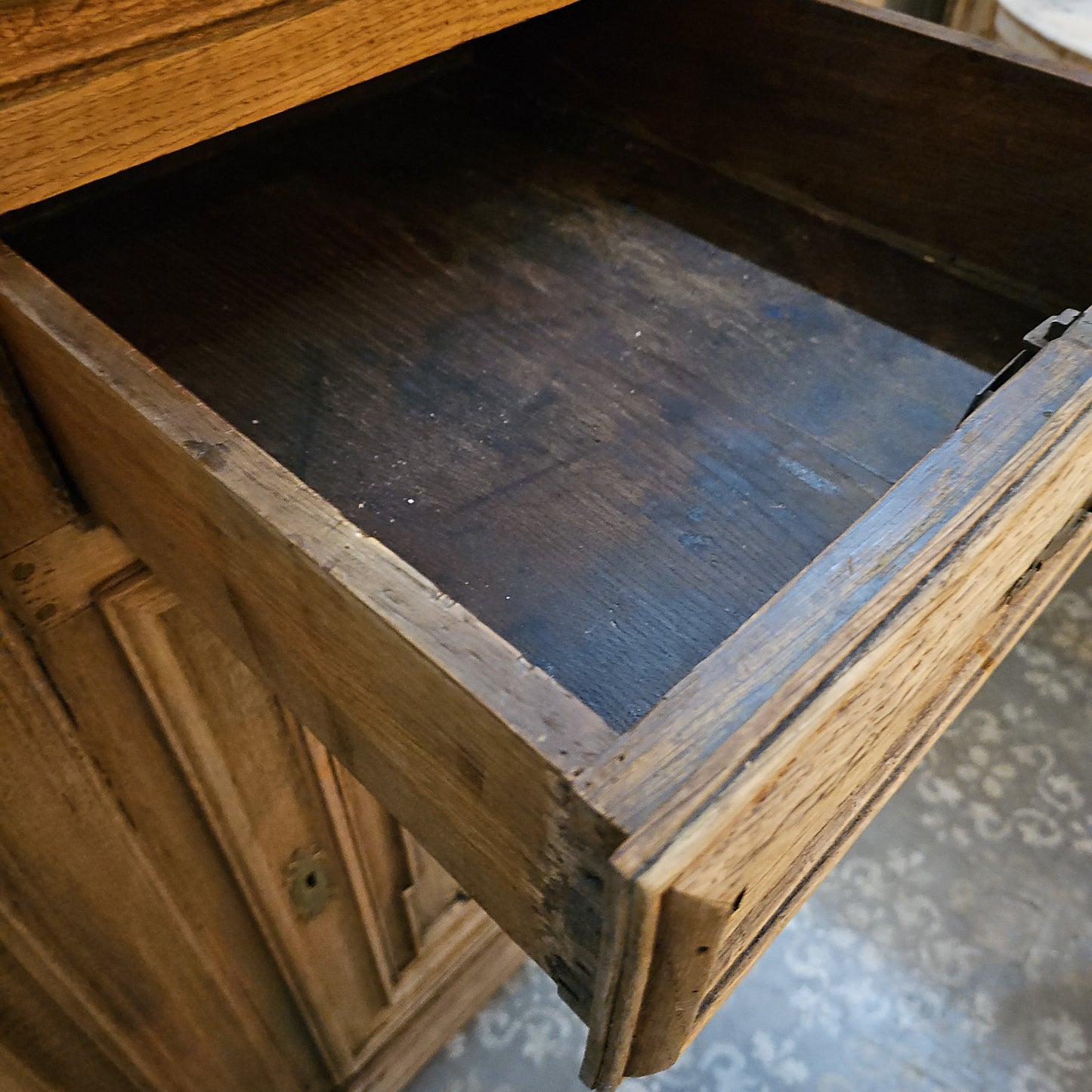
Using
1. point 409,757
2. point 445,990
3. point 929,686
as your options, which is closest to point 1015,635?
point 929,686

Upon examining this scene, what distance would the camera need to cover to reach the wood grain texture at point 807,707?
10.2 inches

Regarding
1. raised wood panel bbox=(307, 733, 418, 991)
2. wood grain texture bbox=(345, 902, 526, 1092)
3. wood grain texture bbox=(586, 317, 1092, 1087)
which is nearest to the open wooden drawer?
wood grain texture bbox=(586, 317, 1092, 1087)

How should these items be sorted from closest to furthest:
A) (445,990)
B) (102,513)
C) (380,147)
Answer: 1. (102,513)
2. (380,147)
3. (445,990)

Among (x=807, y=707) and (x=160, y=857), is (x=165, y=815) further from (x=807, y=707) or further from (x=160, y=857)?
(x=807, y=707)

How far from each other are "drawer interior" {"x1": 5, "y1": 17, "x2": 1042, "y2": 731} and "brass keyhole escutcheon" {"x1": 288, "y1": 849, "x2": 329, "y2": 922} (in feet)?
1.68

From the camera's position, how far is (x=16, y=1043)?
738 millimetres

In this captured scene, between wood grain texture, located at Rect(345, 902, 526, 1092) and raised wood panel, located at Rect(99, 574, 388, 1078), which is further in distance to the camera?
wood grain texture, located at Rect(345, 902, 526, 1092)

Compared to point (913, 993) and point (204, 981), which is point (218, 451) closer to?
point (204, 981)

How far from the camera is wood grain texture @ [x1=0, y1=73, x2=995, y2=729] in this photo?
17.7 inches

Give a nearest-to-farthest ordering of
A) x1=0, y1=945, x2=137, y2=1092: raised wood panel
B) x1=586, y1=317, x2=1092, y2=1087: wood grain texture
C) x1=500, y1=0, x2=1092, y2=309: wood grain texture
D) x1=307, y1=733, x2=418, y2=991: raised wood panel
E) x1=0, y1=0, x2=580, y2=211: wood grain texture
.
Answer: x1=586, y1=317, x2=1092, y2=1087: wood grain texture, x1=0, y1=0, x2=580, y2=211: wood grain texture, x1=500, y1=0, x2=1092, y2=309: wood grain texture, x1=0, y1=945, x2=137, y2=1092: raised wood panel, x1=307, y1=733, x2=418, y2=991: raised wood panel

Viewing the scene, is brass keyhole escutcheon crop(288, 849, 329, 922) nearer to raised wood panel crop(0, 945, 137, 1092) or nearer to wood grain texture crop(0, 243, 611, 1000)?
raised wood panel crop(0, 945, 137, 1092)

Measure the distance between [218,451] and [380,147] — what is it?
442 mm

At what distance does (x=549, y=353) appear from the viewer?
56cm

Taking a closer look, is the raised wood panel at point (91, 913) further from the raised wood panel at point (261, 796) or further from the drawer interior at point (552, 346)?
the drawer interior at point (552, 346)
